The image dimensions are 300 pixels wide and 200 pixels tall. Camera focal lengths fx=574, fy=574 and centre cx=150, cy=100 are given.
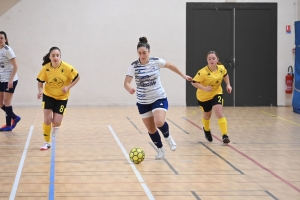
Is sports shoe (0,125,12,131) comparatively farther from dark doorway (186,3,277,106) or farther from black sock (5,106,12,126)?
dark doorway (186,3,277,106)

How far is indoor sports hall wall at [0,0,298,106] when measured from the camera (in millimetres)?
16938

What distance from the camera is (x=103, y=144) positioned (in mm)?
10211

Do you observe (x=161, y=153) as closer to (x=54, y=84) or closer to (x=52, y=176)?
(x=52, y=176)

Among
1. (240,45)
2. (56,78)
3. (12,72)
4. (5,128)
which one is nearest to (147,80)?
(56,78)

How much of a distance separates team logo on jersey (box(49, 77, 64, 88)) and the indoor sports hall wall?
25.7ft

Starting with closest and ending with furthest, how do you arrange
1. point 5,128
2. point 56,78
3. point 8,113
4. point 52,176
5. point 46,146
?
point 52,176
point 56,78
point 46,146
point 8,113
point 5,128

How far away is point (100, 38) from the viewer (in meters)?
17.2

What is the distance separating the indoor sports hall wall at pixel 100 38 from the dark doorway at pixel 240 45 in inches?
9.7

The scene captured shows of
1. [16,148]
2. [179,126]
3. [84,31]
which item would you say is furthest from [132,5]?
[16,148]

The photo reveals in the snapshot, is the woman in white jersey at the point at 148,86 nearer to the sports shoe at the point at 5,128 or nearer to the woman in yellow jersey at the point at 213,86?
the woman in yellow jersey at the point at 213,86

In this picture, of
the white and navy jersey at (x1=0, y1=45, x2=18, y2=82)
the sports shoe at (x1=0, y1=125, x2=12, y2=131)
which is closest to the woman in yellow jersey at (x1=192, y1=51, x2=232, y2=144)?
the white and navy jersey at (x1=0, y1=45, x2=18, y2=82)

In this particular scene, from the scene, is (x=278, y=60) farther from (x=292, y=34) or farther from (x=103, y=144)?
(x=103, y=144)

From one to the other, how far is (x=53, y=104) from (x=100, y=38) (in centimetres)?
805

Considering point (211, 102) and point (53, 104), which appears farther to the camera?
point (211, 102)
